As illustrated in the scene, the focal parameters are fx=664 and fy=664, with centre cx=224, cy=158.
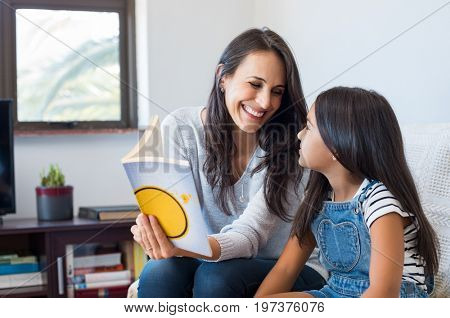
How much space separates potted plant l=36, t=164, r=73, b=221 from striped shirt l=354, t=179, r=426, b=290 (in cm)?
163

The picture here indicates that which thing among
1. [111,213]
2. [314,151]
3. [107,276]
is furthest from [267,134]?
[107,276]

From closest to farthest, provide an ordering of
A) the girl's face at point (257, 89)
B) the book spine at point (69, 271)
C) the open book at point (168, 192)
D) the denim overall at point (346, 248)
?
the open book at point (168, 192) < the denim overall at point (346, 248) < the girl's face at point (257, 89) < the book spine at point (69, 271)

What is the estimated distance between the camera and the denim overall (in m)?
1.36

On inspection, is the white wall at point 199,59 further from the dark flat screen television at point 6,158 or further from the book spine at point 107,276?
the book spine at point 107,276

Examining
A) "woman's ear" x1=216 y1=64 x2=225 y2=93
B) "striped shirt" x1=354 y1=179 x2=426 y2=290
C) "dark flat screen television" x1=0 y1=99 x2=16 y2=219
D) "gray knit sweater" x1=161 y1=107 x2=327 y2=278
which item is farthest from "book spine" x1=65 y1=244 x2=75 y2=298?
"striped shirt" x1=354 y1=179 x2=426 y2=290

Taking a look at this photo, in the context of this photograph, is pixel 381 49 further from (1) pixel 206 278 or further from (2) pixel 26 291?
(2) pixel 26 291

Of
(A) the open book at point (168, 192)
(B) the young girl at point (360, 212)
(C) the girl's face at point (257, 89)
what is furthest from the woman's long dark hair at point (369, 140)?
(A) the open book at point (168, 192)

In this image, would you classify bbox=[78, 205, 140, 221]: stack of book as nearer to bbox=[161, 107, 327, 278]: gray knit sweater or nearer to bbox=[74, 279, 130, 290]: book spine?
bbox=[74, 279, 130, 290]: book spine

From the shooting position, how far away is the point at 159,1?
296cm

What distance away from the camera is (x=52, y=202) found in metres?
2.67

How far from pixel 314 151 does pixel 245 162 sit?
359 mm

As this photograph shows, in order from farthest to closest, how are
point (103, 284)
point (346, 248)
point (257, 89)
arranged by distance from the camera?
point (103, 284) → point (257, 89) → point (346, 248)

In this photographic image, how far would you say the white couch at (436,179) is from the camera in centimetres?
142
